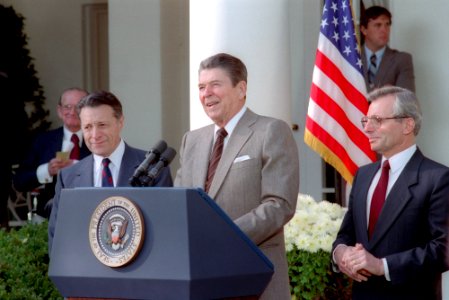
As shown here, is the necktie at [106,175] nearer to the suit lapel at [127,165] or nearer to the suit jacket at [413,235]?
the suit lapel at [127,165]

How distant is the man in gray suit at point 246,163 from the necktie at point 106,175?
0.80 m

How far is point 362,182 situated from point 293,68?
5.15 m

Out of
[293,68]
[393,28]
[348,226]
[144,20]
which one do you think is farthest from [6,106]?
[348,226]

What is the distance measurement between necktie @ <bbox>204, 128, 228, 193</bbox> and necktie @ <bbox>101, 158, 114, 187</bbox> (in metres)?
0.89

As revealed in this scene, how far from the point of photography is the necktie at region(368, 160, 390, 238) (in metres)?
5.04

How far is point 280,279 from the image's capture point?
462 centimetres

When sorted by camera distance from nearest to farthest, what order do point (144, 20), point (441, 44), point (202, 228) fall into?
point (202, 228), point (441, 44), point (144, 20)

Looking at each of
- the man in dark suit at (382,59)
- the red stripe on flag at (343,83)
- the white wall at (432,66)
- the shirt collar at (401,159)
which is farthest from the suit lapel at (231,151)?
the white wall at (432,66)

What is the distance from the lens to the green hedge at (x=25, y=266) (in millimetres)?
6387

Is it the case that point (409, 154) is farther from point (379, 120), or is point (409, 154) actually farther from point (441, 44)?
point (441, 44)

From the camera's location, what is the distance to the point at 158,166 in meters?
3.97

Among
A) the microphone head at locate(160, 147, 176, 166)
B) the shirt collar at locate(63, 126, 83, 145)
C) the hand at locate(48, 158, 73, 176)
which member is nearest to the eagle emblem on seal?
the microphone head at locate(160, 147, 176, 166)

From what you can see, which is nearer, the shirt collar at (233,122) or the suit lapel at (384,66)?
the shirt collar at (233,122)

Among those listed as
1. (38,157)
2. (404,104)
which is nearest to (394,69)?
(38,157)
